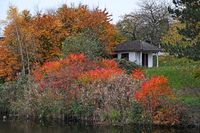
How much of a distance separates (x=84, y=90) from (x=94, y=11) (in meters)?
18.0

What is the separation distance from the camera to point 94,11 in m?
49.9

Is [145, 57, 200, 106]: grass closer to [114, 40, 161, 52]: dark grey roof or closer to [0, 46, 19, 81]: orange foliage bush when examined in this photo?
[114, 40, 161, 52]: dark grey roof

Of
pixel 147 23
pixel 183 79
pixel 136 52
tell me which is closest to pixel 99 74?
pixel 183 79

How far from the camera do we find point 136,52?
52.5 metres

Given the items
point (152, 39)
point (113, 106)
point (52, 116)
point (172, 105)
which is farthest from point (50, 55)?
point (152, 39)

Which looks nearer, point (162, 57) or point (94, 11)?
point (94, 11)

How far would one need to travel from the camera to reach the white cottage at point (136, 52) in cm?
5197

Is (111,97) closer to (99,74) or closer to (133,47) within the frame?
(99,74)

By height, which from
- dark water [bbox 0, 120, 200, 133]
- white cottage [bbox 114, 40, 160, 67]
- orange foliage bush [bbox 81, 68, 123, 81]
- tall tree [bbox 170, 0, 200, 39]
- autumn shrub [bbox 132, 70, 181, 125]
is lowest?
dark water [bbox 0, 120, 200, 133]

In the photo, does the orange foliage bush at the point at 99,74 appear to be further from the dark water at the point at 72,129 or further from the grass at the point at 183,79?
the grass at the point at 183,79

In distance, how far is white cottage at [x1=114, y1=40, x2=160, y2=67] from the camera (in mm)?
51969

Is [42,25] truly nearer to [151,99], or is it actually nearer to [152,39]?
[151,99]

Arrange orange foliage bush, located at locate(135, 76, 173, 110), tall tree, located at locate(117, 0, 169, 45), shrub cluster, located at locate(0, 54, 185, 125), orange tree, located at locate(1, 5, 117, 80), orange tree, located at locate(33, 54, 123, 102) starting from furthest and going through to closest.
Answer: tall tree, located at locate(117, 0, 169, 45), orange tree, located at locate(1, 5, 117, 80), orange tree, located at locate(33, 54, 123, 102), shrub cluster, located at locate(0, 54, 185, 125), orange foliage bush, located at locate(135, 76, 173, 110)

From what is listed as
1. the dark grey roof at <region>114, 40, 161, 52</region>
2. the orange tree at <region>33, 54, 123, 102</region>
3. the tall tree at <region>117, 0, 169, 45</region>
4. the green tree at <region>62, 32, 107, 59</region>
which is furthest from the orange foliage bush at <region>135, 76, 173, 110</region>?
the tall tree at <region>117, 0, 169, 45</region>
